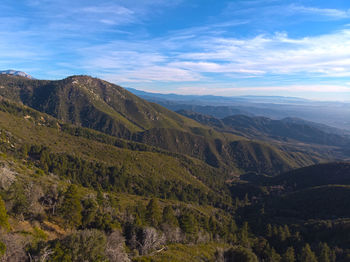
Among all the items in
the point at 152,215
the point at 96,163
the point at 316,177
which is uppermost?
the point at 152,215

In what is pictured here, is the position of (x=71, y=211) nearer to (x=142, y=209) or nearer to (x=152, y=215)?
(x=152, y=215)

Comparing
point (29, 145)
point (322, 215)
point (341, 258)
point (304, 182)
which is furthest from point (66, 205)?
point (304, 182)

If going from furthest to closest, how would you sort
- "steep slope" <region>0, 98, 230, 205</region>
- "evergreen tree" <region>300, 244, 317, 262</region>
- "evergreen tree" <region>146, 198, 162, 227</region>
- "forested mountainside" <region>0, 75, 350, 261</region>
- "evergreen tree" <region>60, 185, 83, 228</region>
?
1. "steep slope" <region>0, 98, 230, 205</region>
2. "evergreen tree" <region>300, 244, 317, 262</region>
3. "evergreen tree" <region>146, 198, 162, 227</region>
4. "evergreen tree" <region>60, 185, 83, 228</region>
5. "forested mountainside" <region>0, 75, 350, 261</region>

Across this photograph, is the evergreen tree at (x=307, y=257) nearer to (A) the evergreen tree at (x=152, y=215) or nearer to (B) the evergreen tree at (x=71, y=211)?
(A) the evergreen tree at (x=152, y=215)

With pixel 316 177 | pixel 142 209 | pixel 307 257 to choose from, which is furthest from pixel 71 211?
pixel 316 177

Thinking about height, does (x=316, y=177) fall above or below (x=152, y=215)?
below

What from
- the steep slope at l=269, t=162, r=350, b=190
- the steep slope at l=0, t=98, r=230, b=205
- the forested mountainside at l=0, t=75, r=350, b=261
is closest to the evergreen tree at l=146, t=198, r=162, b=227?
the forested mountainside at l=0, t=75, r=350, b=261

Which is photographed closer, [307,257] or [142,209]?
[307,257]

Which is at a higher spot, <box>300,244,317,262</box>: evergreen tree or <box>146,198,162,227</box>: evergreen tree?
<box>146,198,162,227</box>: evergreen tree

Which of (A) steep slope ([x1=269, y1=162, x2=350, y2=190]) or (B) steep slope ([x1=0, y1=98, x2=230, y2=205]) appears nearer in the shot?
(B) steep slope ([x1=0, y1=98, x2=230, y2=205])

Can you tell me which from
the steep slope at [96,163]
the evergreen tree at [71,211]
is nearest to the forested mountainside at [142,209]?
the evergreen tree at [71,211]

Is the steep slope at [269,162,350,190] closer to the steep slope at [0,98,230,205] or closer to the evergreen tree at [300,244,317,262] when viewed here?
the steep slope at [0,98,230,205]

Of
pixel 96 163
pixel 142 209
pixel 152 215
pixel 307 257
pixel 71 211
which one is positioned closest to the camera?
pixel 71 211

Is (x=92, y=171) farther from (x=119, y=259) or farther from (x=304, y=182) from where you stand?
(x=304, y=182)
